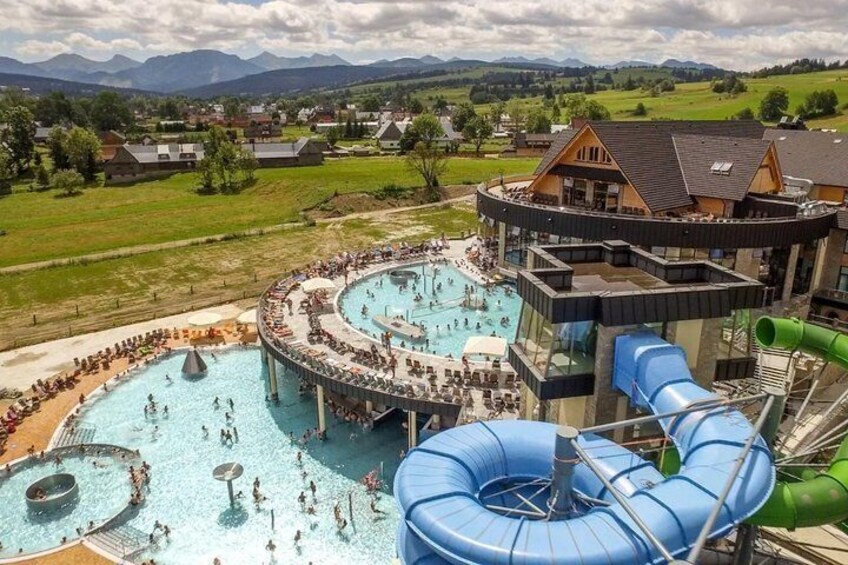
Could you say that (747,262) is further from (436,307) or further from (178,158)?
(178,158)

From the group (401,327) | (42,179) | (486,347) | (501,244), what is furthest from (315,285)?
(42,179)

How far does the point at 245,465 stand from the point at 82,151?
10740cm

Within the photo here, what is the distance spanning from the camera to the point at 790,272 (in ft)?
128

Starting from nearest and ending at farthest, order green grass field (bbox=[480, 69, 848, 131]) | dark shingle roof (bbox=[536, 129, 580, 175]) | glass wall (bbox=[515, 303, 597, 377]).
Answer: glass wall (bbox=[515, 303, 597, 377])
dark shingle roof (bbox=[536, 129, 580, 175])
green grass field (bbox=[480, 69, 848, 131])

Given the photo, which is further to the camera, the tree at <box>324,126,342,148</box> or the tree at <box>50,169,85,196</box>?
the tree at <box>324,126,342,148</box>

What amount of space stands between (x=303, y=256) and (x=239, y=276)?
8626 millimetres

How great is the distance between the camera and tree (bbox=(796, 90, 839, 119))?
12469cm

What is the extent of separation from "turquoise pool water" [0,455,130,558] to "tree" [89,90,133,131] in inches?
7146

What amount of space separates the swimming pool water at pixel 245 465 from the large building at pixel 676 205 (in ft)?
67.5

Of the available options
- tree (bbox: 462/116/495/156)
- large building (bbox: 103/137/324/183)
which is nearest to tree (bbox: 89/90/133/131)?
large building (bbox: 103/137/324/183)

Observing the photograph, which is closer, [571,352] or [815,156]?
[571,352]

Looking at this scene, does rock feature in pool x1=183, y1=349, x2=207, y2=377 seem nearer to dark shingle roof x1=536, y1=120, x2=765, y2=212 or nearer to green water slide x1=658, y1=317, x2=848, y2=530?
dark shingle roof x1=536, y1=120, x2=765, y2=212

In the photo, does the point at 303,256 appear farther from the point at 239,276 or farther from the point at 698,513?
the point at 698,513

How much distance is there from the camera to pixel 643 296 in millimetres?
17141
